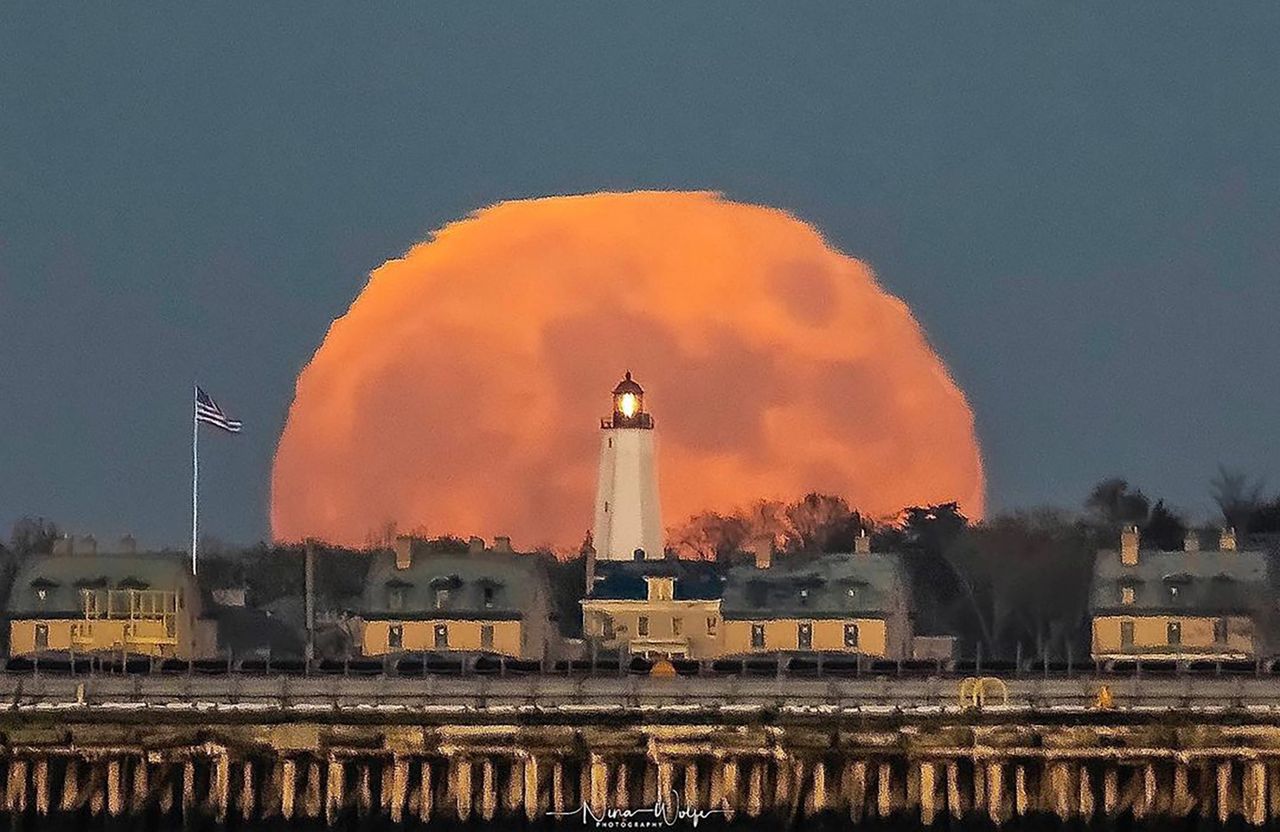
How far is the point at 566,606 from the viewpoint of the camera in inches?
7106

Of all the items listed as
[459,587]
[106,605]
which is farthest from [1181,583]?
[106,605]

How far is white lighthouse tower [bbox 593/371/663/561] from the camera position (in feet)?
589

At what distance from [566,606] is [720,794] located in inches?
3192

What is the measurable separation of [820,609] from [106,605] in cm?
2504

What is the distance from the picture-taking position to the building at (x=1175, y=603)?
6152 inches

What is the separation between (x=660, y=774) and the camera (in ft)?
326

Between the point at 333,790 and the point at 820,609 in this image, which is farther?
the point at 820,609

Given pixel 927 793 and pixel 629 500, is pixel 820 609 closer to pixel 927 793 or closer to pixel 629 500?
pixel 629 500

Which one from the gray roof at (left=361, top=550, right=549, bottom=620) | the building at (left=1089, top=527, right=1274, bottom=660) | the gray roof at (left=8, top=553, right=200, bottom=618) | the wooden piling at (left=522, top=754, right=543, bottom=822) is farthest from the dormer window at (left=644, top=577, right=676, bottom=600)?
the wooden piling at (left=522, top=754, right=543, bottom=822)

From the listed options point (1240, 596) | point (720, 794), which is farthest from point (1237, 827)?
point (1240, 596)

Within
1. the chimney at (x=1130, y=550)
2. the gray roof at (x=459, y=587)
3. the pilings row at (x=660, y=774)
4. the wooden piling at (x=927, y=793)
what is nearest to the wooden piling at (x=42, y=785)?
the pilings row at (x=660, y=774)

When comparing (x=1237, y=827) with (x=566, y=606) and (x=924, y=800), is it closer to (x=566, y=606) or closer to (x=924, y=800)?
(x=924, y=800)

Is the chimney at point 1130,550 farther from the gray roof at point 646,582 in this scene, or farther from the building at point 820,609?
the gray roof at point 646,582

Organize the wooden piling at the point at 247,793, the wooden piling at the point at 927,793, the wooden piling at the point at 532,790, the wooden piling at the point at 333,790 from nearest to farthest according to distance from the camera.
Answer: the wooden piling at the point at 927,793 → the wooden piling at the point at 532,790 → the wooden piling at the point at 333,790 → the wooden piling at the point at 247,793
